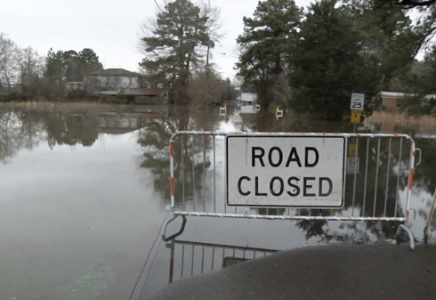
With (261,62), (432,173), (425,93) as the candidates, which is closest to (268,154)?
(432,173)

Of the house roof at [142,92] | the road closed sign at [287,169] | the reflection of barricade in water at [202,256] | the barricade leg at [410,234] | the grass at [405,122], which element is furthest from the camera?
the house roof at [142,92]

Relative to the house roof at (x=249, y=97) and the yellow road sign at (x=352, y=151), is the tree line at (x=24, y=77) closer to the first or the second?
the house roof at (x=249, y=97)

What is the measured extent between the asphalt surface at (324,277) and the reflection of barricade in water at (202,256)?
0.25m

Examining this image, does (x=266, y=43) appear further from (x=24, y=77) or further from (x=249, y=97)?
(x=24, y=77)

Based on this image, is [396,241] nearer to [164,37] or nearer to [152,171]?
[152,171]

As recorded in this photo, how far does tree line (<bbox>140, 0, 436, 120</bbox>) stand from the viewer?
16.3 metres

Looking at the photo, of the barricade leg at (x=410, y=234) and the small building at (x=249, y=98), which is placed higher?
the small building at (x=249, y=98)

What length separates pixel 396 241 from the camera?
17.7 feet

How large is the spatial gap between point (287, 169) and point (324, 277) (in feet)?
5.40

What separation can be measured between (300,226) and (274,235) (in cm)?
67

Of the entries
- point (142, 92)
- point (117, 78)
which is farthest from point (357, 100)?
point (117, 78)

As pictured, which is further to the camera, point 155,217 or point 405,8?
point 405,8

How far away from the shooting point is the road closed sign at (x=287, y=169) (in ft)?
17.6

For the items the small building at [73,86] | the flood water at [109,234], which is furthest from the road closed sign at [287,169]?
the small building at [73,86]
